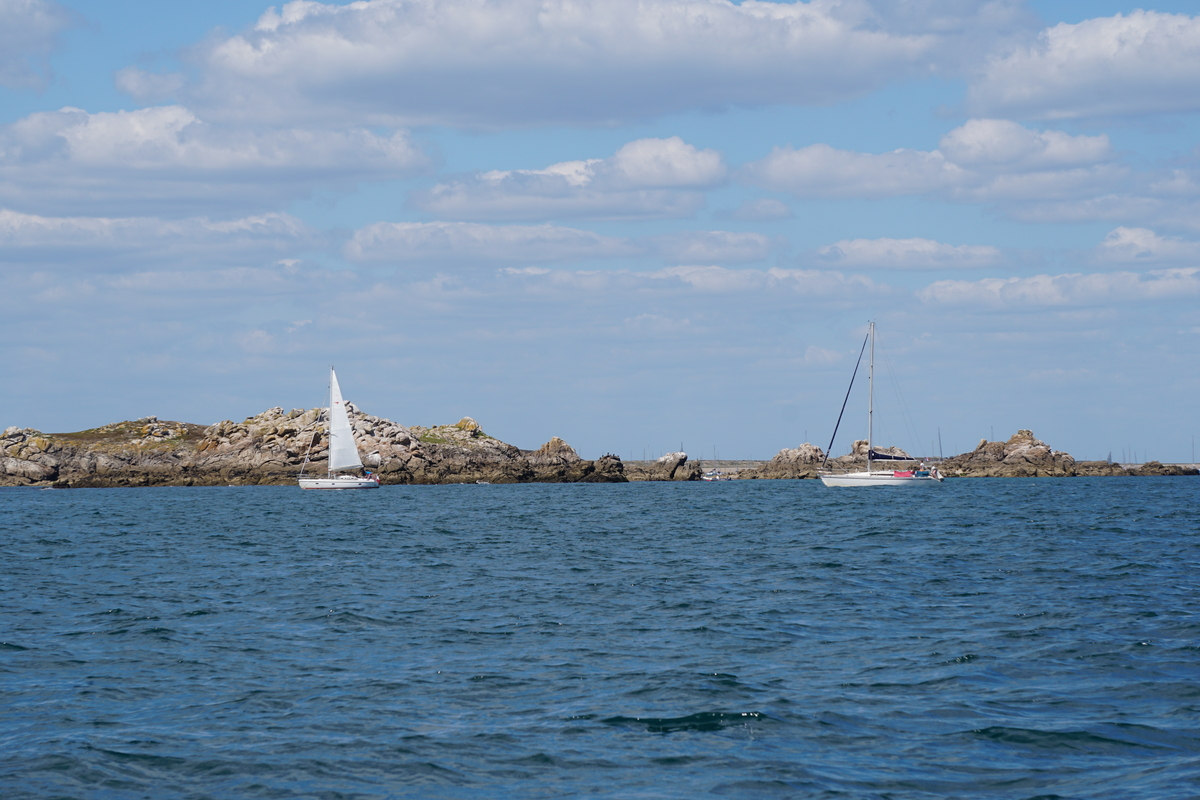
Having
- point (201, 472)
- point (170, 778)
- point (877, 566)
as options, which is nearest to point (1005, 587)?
point (877, 566)

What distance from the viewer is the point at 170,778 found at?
44.3 feet

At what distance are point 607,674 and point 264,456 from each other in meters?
145

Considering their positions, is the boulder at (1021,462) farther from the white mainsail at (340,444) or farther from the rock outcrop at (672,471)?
the white mainsail at (340,444)

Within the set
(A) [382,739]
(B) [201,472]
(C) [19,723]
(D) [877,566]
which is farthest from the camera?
(B) [201,472]

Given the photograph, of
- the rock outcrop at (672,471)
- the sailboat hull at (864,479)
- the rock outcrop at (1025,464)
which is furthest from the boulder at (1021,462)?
the sailboat hull at (864,479)

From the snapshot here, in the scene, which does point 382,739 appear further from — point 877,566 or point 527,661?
point 877,566

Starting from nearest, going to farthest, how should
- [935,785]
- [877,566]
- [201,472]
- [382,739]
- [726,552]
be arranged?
1. [935,785]
2. [382,739]
3. [877,566]
4. [726,552]
5. [201,472]

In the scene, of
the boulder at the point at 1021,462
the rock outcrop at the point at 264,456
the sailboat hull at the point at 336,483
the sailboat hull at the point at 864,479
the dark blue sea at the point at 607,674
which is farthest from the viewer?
the boulder at the point at 1021,462

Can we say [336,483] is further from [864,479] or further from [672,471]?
[672,471]

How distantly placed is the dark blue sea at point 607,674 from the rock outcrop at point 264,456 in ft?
372

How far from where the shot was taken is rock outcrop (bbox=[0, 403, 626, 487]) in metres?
153

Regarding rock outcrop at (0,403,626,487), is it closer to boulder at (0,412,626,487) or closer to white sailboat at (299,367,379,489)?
boulder at (0,412,626,487)

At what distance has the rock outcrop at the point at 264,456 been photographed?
15312cm

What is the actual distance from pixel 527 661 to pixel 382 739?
5757mm
